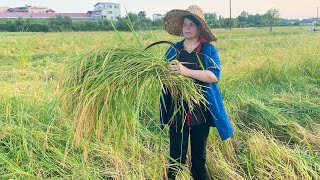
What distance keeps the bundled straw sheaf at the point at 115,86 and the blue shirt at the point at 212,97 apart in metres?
0.20

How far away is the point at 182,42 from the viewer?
2.29 meters

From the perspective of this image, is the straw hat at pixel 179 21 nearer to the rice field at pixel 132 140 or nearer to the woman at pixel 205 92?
the woman at pixel 205 92

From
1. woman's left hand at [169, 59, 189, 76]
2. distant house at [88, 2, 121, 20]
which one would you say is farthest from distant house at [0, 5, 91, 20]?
woman's left hand at [169, 59, 189, 76]

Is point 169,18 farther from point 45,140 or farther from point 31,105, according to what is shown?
point 31,105

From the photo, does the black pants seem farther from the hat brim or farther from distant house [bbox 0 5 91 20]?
distant house [bbox 0 5 91 20]

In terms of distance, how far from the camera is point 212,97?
2.22 meters

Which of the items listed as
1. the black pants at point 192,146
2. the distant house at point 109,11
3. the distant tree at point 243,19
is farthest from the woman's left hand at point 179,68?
the distant tree at point 243,19

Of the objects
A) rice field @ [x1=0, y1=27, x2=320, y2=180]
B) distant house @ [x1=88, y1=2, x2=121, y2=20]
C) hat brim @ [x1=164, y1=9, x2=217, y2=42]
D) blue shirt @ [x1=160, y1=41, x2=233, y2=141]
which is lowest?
rice field @ [x1=0, y1=27, x2=320, y2=180]

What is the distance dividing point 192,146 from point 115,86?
91 centimetres

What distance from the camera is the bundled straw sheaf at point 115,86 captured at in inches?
73.0

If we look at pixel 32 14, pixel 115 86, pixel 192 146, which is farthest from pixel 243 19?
pixel 115 86

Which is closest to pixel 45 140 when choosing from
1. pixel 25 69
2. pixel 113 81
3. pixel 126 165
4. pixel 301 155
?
pixel 126 165

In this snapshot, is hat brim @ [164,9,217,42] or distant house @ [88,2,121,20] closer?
hat brim @ [164,9,217,42]

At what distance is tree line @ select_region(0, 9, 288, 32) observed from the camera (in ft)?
8.97
